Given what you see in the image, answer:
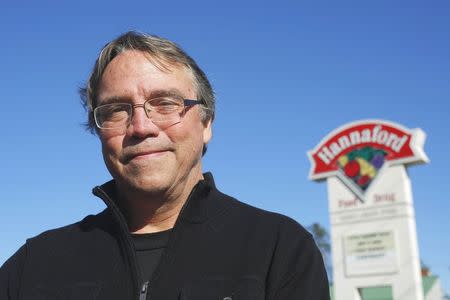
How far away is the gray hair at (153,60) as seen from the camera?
261 cm

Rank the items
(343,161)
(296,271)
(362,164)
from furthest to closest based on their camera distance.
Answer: (343,161) < (362,164) < (296,271)

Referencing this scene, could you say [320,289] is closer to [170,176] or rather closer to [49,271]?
[170,176]

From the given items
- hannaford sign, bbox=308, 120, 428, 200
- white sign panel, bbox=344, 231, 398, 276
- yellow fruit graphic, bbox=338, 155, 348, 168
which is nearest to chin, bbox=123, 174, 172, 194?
white sign panel, bbox=344, 231, 398, 276

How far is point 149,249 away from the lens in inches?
98.9

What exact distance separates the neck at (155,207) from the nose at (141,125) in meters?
0.27

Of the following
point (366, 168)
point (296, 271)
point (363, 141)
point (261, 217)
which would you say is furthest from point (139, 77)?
point (363, 141)

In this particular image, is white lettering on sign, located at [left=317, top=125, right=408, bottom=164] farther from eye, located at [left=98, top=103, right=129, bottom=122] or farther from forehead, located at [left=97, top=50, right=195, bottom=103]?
eye, located at [left=98, top=103, right=129, bottom=122]

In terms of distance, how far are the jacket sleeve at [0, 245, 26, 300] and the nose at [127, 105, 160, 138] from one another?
0.84m

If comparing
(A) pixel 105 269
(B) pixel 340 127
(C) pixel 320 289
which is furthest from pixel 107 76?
(B) pixel 340 127

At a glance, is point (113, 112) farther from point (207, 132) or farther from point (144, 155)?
point (207, 132)

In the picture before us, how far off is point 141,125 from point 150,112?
0.25 ft

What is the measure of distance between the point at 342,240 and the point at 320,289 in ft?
67.4

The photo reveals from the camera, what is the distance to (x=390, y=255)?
2081cm

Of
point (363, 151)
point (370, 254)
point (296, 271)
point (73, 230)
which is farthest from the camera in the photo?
point (363, 151)
